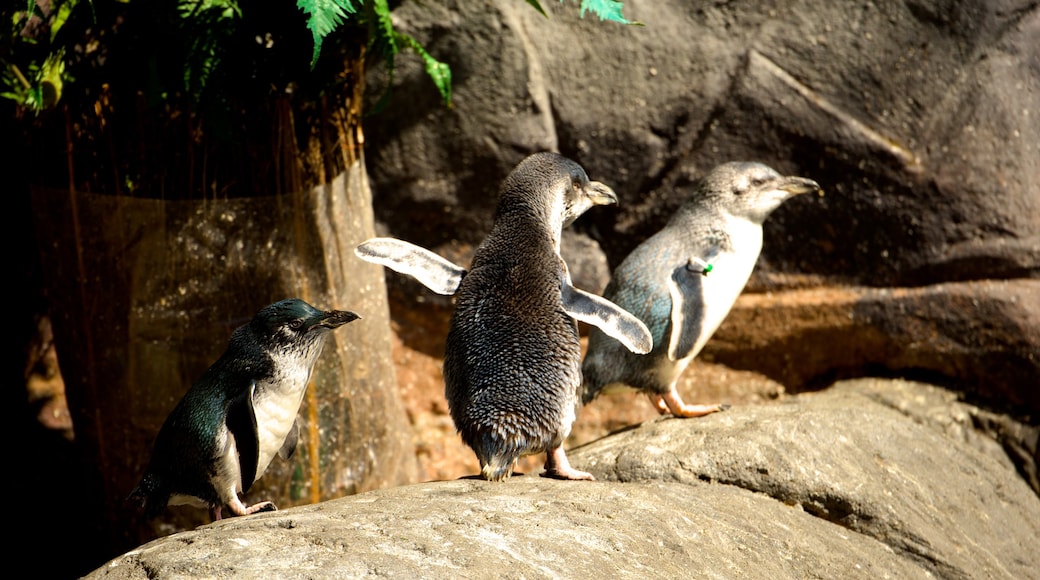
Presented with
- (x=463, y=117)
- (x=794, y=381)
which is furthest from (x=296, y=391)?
(x=794, y=381)

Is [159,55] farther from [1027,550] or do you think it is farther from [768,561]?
[1027,550]

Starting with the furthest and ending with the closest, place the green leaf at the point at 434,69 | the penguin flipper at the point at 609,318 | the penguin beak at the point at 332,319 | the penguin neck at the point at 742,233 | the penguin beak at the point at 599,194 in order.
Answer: the penguin neck at the point at 742,233 → the green leaf at the point at 434,69 → the penguin beak at the point at 599,194 → the penguin flipper at the point at 609,318 → the penguin beak at the point at 332,319

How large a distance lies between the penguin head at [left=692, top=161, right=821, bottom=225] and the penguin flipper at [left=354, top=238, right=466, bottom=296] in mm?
1214

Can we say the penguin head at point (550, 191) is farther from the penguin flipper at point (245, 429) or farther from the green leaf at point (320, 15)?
the penguin flipper at point (245, 429)

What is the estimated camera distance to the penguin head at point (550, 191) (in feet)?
10.4

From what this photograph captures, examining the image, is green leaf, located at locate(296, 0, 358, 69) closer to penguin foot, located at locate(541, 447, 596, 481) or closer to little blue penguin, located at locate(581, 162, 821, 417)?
penguin foot, located at locate(541, 447, 596, 481)

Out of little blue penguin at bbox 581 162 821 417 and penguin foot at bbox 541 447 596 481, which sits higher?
little blue penguin at bbox 581 162 821 417

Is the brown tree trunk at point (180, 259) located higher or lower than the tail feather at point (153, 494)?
higher

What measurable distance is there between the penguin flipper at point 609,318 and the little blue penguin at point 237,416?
68cm

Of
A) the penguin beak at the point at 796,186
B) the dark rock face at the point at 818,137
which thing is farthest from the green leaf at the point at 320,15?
the penguin beak at the point at 796,186

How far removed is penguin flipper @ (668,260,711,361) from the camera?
3502 mm

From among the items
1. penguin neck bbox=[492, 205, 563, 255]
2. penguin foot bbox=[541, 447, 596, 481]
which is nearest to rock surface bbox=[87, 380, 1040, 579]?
penguin foot bbox=[541, 447, 596, 481]

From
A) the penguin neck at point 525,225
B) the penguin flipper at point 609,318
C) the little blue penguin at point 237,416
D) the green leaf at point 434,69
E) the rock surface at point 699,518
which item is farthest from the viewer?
the green leaf at point 434,69

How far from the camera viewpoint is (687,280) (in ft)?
11.8
